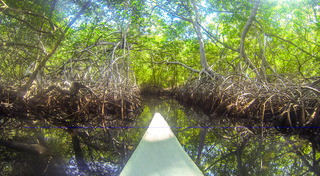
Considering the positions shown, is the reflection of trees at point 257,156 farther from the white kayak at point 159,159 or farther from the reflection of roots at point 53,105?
the reflection of roots at point 53,105

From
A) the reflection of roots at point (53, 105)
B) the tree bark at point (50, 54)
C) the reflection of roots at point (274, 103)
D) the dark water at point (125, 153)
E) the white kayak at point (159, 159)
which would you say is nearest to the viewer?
the white kayak at point (159, 159)

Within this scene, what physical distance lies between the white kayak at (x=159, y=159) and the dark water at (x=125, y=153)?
541 millimetres

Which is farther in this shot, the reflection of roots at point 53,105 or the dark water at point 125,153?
the reflection of roots at point 53,105

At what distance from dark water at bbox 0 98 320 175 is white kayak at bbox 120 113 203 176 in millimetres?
541

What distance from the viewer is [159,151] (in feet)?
2.07

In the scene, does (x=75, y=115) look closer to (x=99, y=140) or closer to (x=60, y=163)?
(x=99, y=140)

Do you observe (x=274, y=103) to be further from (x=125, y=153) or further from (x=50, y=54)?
(x=50, y=54)

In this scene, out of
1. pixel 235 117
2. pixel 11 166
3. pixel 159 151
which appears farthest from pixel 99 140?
pixel 235 117

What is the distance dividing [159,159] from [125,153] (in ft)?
3.00

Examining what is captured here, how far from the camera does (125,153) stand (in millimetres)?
1456

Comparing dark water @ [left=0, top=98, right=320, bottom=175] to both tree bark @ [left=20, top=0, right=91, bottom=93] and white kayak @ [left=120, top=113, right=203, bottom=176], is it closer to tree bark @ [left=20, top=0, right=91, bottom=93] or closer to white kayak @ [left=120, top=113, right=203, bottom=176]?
white kayak @ [left=120, top=113, right=203, bottom=176]

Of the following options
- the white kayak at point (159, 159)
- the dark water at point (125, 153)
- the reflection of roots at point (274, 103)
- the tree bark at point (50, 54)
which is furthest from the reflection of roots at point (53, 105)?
the white kayak at point (159, 159)

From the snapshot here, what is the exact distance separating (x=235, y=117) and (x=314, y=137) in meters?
1.31

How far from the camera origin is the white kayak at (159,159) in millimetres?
601
